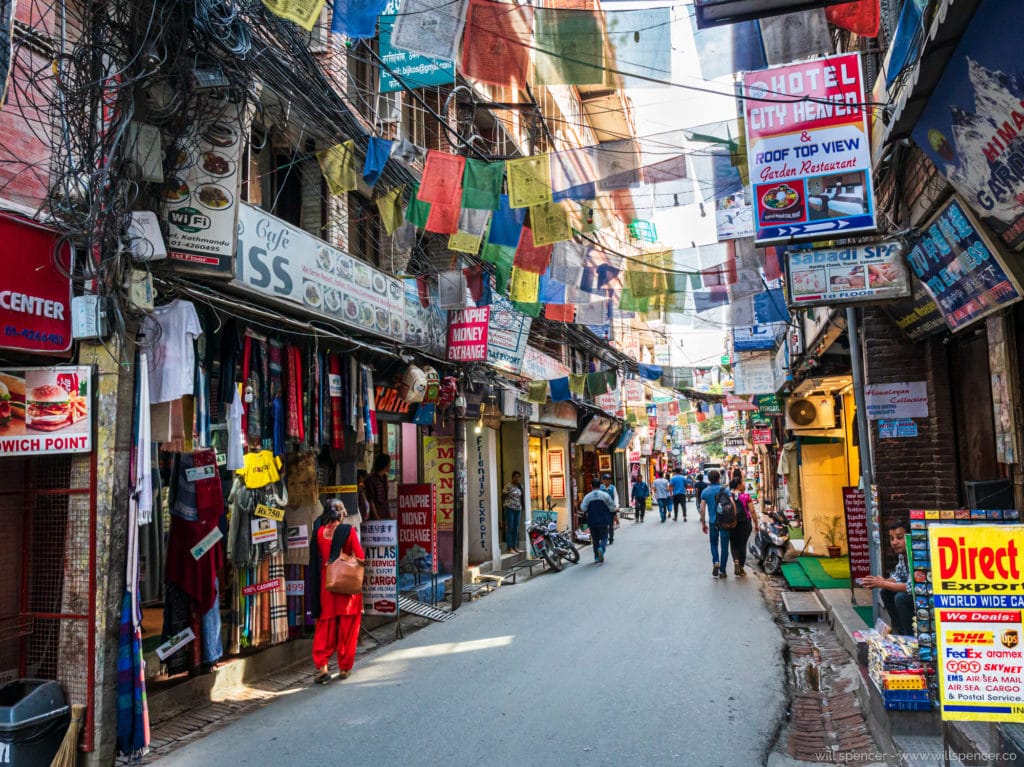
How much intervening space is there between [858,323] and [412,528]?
7459 mm

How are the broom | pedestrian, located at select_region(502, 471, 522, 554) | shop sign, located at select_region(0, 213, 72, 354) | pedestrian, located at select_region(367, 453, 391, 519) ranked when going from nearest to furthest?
the broom < shop sign, located at select_region(0, 213, 72, 354) < pedestrian, located at select_region(367, 453, 391, 519) < pedestrian, located at select_region(502, 471, 522, 554)

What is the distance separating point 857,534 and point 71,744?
32.1 ft

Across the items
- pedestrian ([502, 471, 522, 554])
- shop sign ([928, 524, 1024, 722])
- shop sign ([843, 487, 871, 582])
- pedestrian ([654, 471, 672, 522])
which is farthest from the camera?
pedestrian ([654, 471, 672, 522])

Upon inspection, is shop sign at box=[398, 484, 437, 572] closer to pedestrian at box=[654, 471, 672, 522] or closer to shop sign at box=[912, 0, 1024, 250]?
shop sign at box=[912, 0, 1024, 250]

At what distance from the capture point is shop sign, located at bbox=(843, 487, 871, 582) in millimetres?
10312

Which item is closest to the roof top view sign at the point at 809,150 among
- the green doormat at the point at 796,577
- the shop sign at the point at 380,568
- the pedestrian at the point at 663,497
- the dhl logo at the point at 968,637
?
the dhl logo at the point at 968,637

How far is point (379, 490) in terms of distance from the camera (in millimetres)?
11797

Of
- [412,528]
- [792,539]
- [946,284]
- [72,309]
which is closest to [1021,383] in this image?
[946,284]

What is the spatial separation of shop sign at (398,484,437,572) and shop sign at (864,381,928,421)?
21.7 ft

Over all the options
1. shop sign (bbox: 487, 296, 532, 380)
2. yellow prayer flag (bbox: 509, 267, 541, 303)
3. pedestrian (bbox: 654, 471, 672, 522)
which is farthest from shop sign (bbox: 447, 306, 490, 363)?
pedestrian (bbox: 654, 471, 672, 522)

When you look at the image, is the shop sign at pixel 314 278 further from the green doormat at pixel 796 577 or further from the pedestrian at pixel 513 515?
the green doormat at pixel 796 577

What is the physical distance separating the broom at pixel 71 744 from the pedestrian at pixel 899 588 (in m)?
6.51

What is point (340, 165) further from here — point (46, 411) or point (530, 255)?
point (46, 411)

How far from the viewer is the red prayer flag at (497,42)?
658 cm
